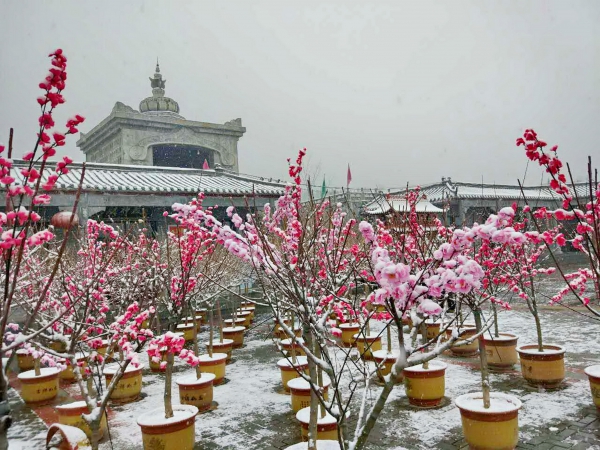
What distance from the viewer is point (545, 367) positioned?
747 cm

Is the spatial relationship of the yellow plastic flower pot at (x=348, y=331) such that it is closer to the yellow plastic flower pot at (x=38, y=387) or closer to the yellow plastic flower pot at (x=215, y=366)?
the yellow plastic flower pot at (x=215, y=366)

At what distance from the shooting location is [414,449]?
567cm

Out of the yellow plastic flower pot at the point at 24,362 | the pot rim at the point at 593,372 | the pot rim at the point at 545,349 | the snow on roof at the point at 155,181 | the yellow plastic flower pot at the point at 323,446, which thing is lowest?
the yellow plastic flower pot at the point at 24,362

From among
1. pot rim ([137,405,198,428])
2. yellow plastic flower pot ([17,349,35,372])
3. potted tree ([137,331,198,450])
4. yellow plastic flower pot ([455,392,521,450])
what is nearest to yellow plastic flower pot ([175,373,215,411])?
pot rim ([137,405,198,428])

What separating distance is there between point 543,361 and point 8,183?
26.5ft

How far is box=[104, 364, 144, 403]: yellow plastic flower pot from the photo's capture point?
814cm

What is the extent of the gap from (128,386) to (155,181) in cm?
1198

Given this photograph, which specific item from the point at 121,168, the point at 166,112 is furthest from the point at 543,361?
the point at 166,112

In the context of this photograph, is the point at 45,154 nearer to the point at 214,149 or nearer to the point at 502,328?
the point at 502,328

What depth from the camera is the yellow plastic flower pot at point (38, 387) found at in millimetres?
8445

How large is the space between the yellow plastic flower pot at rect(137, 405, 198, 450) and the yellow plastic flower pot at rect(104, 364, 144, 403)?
2.55 m

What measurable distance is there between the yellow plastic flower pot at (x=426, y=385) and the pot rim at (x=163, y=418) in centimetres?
340

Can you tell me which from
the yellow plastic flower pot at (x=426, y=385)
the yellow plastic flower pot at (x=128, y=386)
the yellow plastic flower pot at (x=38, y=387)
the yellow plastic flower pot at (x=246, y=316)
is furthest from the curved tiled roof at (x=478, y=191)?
the yellow plastic flower pot at (x=38, y=387)

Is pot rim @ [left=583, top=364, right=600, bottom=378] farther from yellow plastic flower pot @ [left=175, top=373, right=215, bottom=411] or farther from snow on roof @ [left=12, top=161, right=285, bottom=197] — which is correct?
snow on roof @ [left=12, top=161, right=285, bottom=197]
